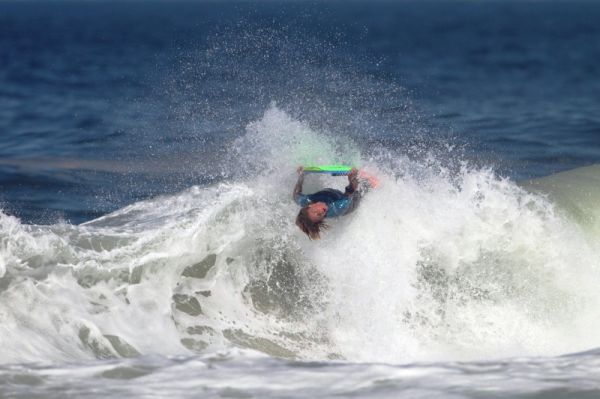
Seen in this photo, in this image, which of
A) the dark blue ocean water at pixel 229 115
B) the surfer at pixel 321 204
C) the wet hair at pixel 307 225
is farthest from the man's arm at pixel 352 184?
the dark blue ocean water at pixel 229 115

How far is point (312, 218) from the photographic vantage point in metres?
8.61

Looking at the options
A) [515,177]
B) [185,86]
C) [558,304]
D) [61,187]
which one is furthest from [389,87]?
[558,304]

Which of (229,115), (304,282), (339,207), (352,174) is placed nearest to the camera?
(339,207)

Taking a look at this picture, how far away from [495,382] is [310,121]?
40.4 feet

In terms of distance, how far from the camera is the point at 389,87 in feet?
91.2

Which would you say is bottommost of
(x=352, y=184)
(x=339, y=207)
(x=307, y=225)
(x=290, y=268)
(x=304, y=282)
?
(x=304, y=282)

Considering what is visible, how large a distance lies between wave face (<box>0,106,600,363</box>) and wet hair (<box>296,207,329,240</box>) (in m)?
0.50

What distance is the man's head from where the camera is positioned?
28.2 ft

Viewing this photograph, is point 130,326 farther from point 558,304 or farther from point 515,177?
point 515,177

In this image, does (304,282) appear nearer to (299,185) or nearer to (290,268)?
(290,268)

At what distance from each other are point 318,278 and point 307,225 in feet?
2.32

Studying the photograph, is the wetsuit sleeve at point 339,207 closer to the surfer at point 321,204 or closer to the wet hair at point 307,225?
the surfer at point 321,204

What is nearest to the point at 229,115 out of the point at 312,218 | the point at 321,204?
the point at 321,204

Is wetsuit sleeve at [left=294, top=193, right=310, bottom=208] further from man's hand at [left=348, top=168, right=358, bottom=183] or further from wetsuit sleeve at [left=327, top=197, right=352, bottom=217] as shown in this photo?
man's hand at [left=348, top=168, right=358, bottom=183]
